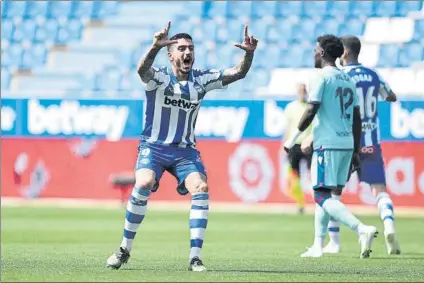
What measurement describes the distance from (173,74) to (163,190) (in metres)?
12.3

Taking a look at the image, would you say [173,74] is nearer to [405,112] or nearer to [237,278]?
[237,278]

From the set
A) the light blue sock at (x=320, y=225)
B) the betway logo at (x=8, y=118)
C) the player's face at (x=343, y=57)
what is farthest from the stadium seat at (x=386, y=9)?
the light blue sock at (x=320, y=225)

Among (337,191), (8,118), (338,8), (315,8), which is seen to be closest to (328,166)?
(337,191)

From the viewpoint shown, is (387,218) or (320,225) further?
(387,218)

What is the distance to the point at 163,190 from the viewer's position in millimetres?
21797

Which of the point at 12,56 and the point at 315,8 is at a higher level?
the point at 315,8

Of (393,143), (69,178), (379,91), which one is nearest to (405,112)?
(393,143)

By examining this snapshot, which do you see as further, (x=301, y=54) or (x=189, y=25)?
(x=189, y=25)

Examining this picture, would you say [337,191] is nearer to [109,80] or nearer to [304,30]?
[304,30]

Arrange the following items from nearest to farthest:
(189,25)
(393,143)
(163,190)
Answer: (393,143) → (163,190) → (189,25)

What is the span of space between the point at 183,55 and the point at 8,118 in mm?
14572

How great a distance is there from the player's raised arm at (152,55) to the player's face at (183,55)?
9.8 inches

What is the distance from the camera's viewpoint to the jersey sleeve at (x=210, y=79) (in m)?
9.64

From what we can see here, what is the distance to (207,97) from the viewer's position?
22703 millimetres
